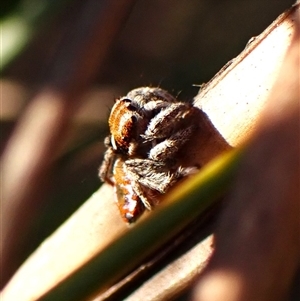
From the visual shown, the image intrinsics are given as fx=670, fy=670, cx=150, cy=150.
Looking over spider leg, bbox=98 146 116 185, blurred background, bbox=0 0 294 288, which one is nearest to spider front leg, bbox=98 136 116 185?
spider leg, bbox=98 146 116 185

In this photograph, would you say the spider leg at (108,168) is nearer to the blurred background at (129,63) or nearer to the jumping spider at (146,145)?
the jumping spider at (146,145)

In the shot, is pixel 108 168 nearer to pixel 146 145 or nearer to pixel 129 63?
pixel 146 145

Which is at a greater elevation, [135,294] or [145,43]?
[145,43]

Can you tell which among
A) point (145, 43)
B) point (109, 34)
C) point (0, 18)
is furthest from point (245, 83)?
point (145, 43)

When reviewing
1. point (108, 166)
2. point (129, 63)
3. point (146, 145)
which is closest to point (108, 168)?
point (108, 166)

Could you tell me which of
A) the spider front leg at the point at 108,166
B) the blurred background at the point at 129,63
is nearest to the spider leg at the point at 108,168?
the spider front leg at the point at 108,166

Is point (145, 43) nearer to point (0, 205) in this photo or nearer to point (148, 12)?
point (148, 12)

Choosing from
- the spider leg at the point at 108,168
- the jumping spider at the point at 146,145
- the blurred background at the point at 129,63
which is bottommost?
the jumping spider at the point at 146,145
